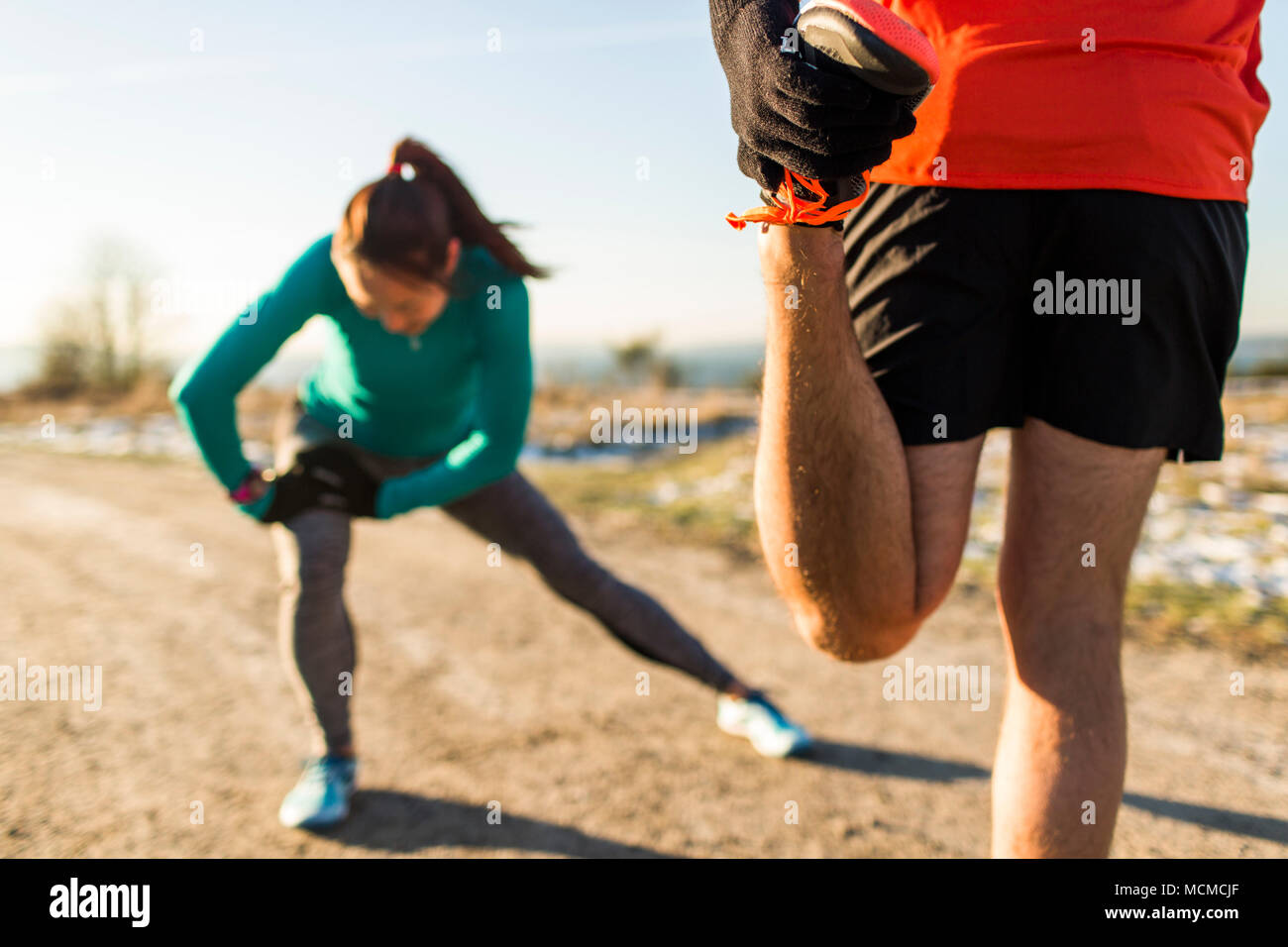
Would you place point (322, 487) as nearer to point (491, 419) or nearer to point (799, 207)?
point (491, 419)

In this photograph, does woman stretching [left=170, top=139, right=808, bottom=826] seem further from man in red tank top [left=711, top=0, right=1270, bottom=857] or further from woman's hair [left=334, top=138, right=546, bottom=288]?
man in red tank top [left=711, top=0, right=1270, bottom=857]

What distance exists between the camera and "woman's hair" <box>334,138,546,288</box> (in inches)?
90.5

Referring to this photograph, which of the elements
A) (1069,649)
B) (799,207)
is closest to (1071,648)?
(1069,649)

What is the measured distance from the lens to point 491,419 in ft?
8.42

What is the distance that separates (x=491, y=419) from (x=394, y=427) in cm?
42

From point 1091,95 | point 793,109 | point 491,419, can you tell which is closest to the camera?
point 793,109

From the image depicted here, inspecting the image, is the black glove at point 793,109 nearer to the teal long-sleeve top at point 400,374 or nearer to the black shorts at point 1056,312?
the black shorts at point 1056,312

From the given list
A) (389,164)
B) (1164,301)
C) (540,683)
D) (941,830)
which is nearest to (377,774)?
(540,683)

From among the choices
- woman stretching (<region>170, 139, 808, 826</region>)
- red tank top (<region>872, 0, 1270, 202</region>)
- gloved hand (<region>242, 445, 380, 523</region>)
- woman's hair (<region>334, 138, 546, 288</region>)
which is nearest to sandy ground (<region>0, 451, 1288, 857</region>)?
woman stretching (<region>170, 139, 808, 826</region>)

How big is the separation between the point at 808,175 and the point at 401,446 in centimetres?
197

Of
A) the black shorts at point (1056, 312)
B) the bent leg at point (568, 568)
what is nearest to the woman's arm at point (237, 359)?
the bent leg at point (568, 568)

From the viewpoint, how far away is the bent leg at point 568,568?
2.77m

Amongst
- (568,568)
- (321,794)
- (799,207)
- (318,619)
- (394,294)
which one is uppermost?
(394,294)

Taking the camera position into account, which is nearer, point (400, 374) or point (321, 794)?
point (321, 794)
